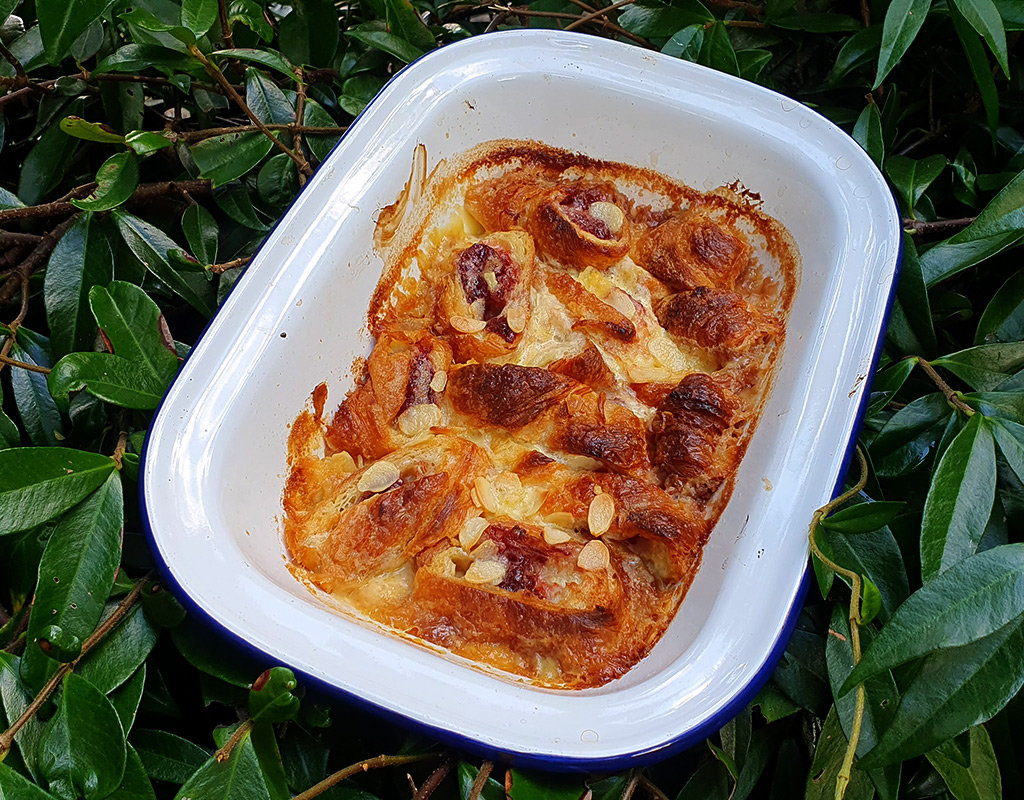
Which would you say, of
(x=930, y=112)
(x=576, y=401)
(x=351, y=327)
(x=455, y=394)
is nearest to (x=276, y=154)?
(x=351, y=327)

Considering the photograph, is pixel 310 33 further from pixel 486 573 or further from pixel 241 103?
pixel 486 573

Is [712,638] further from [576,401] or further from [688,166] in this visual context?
[688,166]

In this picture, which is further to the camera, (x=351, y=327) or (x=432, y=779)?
(x=351, y=327)

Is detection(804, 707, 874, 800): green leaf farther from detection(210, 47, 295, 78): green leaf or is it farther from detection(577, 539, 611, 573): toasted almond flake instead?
detection(210, 47, 295, 78): green leaf

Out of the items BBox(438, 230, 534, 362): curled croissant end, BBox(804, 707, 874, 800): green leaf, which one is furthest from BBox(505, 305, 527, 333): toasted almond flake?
BBox(804, 707, 874, 800): green leaf

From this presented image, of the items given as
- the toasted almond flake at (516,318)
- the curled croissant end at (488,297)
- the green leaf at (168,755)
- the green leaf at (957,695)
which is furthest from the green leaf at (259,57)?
the green leaf at (957,695)

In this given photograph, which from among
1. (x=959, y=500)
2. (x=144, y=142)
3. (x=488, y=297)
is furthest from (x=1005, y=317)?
(x=144, y=142)

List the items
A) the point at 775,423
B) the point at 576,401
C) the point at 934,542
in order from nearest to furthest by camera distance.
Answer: the point at 934,542 < the point at 775,423 < the point at 576,401
